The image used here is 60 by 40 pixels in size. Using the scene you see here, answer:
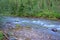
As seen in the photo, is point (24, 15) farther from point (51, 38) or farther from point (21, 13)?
point (51, 38)

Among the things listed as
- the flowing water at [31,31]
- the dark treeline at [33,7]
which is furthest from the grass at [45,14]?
the flowing water at [31,31]

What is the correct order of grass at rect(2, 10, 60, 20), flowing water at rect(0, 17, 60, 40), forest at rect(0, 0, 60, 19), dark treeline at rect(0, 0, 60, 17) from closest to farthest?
flowing water at rect(0, 17, 60, 40), grass at rect(2, 10, 60, 20), forest at rect(0, 0, 60, 19), dark treeline at rect(0, 0, 60, 17)

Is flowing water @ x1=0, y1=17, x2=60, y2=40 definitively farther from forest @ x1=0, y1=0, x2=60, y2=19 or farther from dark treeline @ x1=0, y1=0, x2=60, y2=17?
dark treeline @ x1=0, y1=0, x2=60, y2=17

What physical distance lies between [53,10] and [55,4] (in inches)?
57.6

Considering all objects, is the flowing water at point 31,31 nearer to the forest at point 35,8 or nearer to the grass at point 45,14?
the grass at point 45,14

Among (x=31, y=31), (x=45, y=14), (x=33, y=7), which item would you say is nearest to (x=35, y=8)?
(x=33, y=7)

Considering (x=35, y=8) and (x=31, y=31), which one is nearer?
(x=31, y=31)

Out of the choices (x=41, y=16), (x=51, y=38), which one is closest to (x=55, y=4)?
(x=41, y=16)

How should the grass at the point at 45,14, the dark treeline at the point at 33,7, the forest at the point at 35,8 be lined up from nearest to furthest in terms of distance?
the grass at the point at 45,14 → the forest at the point at 35,8 → the dark treeline at the point at 33,7

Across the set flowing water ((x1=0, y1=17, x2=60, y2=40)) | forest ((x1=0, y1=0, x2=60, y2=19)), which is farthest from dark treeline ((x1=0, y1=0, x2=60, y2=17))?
flowing water ((x1=0, y1=17, x2=60, y2=40))

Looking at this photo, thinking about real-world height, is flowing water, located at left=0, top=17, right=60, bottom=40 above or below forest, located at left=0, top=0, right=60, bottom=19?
above

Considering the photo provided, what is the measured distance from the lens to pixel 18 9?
2931cm

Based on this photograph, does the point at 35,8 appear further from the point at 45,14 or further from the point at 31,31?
the point at 31,31

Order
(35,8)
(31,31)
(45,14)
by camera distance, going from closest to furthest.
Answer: (31,31)
(45,14)
(35,8)
